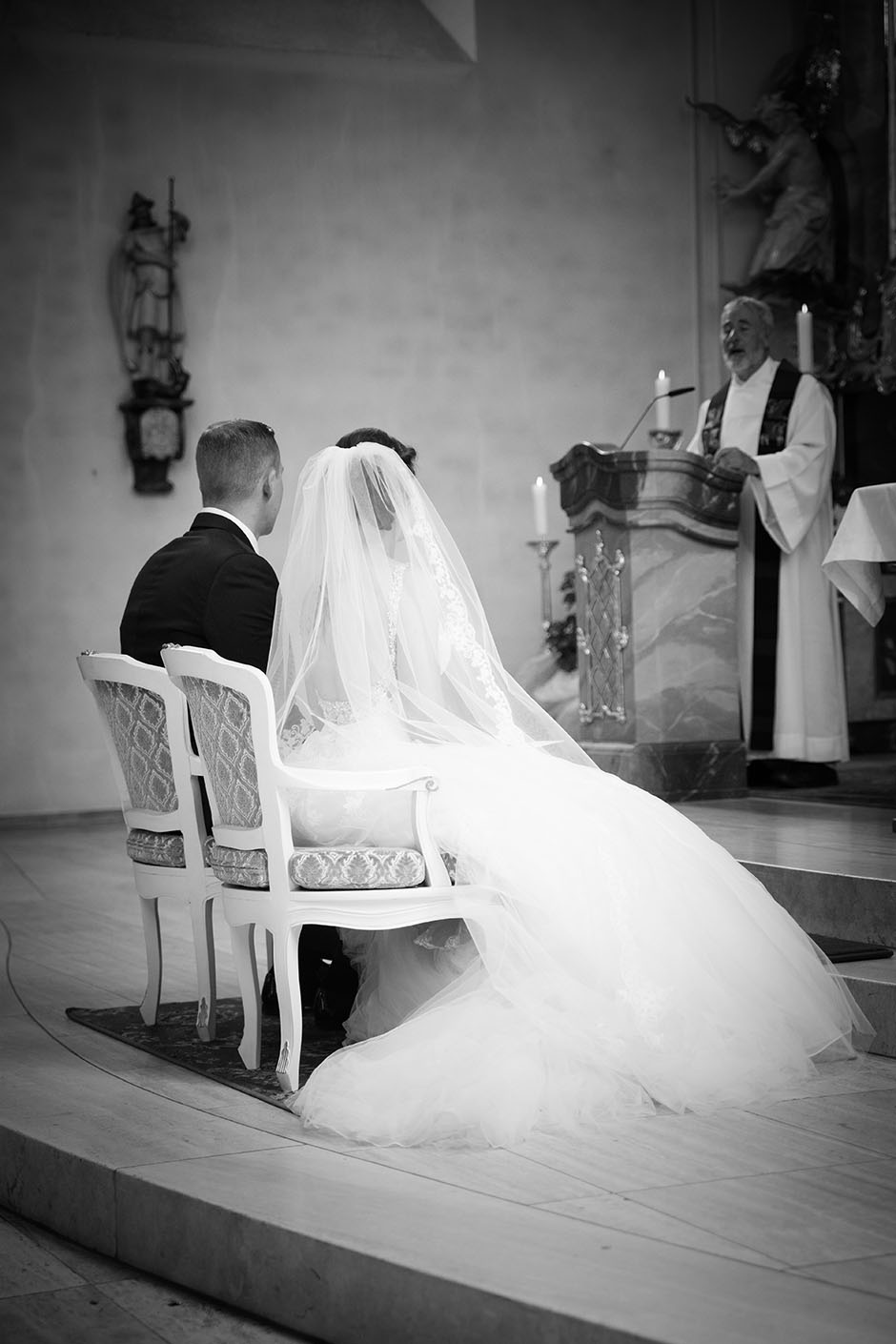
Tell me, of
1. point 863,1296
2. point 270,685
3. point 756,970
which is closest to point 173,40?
point 270,685

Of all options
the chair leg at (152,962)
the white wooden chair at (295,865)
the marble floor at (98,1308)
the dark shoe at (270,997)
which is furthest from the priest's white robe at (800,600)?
the marble floor at (98,1308)

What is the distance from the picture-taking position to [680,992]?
3.53 metres

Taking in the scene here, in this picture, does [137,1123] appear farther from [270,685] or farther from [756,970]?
[756,970]

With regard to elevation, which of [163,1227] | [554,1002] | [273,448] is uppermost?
[273,448]

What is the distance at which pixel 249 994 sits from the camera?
379 centimetres

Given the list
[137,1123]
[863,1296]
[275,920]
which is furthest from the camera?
[275,920]

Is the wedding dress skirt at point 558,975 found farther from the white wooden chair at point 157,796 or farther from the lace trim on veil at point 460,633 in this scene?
the white wooden chair at point 157,796

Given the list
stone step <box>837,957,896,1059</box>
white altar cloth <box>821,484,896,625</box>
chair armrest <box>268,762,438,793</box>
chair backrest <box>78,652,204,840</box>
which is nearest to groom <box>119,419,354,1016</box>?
chair backrest <box>78,652,204,840</box>

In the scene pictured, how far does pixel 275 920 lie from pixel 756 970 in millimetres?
1056

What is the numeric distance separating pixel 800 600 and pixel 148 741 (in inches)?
142

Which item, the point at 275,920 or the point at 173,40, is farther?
the point at 173,40

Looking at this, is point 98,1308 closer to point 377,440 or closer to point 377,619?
point 377,619

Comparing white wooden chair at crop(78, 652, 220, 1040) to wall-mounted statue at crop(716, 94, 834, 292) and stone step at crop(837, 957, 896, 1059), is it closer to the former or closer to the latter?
stone step at crop(837, 957, 896, 1059)

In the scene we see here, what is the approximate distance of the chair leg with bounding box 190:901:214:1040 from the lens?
406 centimetres
